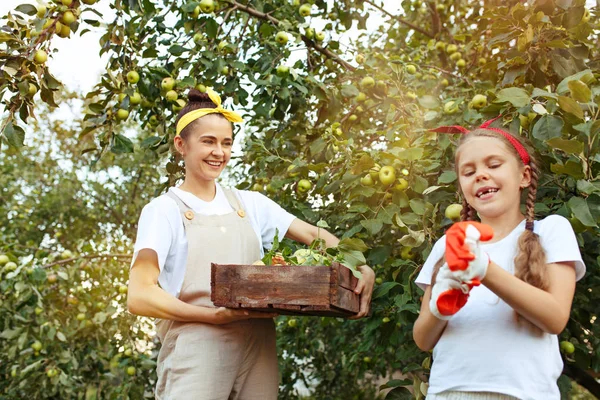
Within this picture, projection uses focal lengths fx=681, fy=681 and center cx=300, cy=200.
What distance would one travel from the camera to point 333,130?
304 cm

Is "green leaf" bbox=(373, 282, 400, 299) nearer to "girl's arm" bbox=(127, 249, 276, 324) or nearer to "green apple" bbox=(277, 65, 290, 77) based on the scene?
"girl's arm" bbox=(127, 249, 276, 324)

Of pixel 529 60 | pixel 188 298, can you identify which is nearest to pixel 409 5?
pixel 529 60

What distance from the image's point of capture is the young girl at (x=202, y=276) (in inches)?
80.0

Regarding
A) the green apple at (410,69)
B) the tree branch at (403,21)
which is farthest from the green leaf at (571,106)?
the tree branch at (403,21)

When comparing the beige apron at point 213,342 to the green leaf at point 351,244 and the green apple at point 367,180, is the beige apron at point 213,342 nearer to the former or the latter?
the green leaf at point 351,244

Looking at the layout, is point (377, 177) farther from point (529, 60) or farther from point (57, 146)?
point (57, 146)

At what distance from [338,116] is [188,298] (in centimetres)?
184

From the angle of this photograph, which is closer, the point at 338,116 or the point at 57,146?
the point at 338,116

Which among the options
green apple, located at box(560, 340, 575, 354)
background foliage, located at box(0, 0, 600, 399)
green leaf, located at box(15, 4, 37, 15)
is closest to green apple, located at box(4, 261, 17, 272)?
background foliage, located at box(0, 0, 600, 399)

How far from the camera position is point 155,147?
324cm

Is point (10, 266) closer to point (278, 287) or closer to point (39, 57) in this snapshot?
point (39, 57)

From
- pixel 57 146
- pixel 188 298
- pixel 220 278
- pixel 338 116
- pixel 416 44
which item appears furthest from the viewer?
pixel 57 146

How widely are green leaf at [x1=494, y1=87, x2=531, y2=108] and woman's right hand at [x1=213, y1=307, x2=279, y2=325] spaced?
1014mm

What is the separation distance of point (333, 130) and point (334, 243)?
0.85 metres
